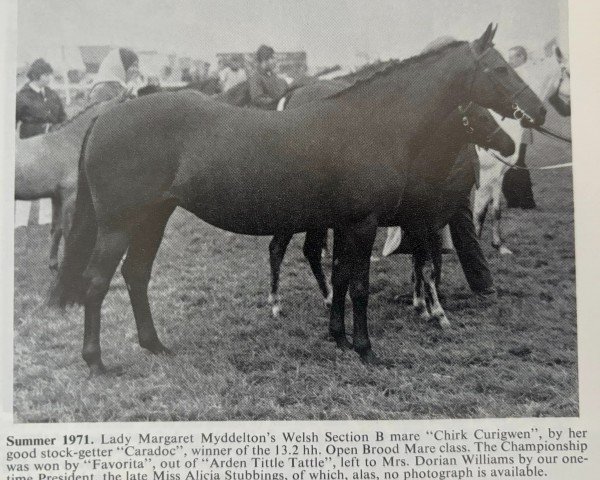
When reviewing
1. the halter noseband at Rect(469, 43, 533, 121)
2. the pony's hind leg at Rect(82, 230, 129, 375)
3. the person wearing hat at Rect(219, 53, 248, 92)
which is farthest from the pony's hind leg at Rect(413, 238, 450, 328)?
the pony's hind leg at Rect(82, 230, 129, 375)

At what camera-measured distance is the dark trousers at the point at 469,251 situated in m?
3.47

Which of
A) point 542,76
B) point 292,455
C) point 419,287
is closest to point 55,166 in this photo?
point 292,455

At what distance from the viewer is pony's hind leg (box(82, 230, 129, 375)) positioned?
3242mm

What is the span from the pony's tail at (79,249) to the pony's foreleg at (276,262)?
832 mm

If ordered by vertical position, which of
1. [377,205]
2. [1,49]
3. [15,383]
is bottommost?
[15,383]

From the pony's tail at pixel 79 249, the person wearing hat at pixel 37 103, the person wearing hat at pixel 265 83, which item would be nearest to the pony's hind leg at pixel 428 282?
the person wearing hat at pixel 265 83

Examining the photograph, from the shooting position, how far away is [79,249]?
3318mm

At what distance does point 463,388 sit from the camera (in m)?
3.29

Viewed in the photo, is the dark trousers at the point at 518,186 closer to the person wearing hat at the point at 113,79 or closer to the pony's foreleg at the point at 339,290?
the pony's foreleg at the point at 339,290

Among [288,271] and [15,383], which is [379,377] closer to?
[288,271]

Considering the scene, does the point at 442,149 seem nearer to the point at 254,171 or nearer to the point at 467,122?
the point at 467,122

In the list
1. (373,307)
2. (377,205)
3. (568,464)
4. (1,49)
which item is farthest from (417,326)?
(1,49)

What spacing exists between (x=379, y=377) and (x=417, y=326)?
1.08 ft

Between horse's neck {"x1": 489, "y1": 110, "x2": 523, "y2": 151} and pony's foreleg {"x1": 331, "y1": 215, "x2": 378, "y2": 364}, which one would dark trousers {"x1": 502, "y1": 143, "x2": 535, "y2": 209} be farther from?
pony's foreleg {"x1": 331, "y1": 215, "x2": 378, "y2": 364}
